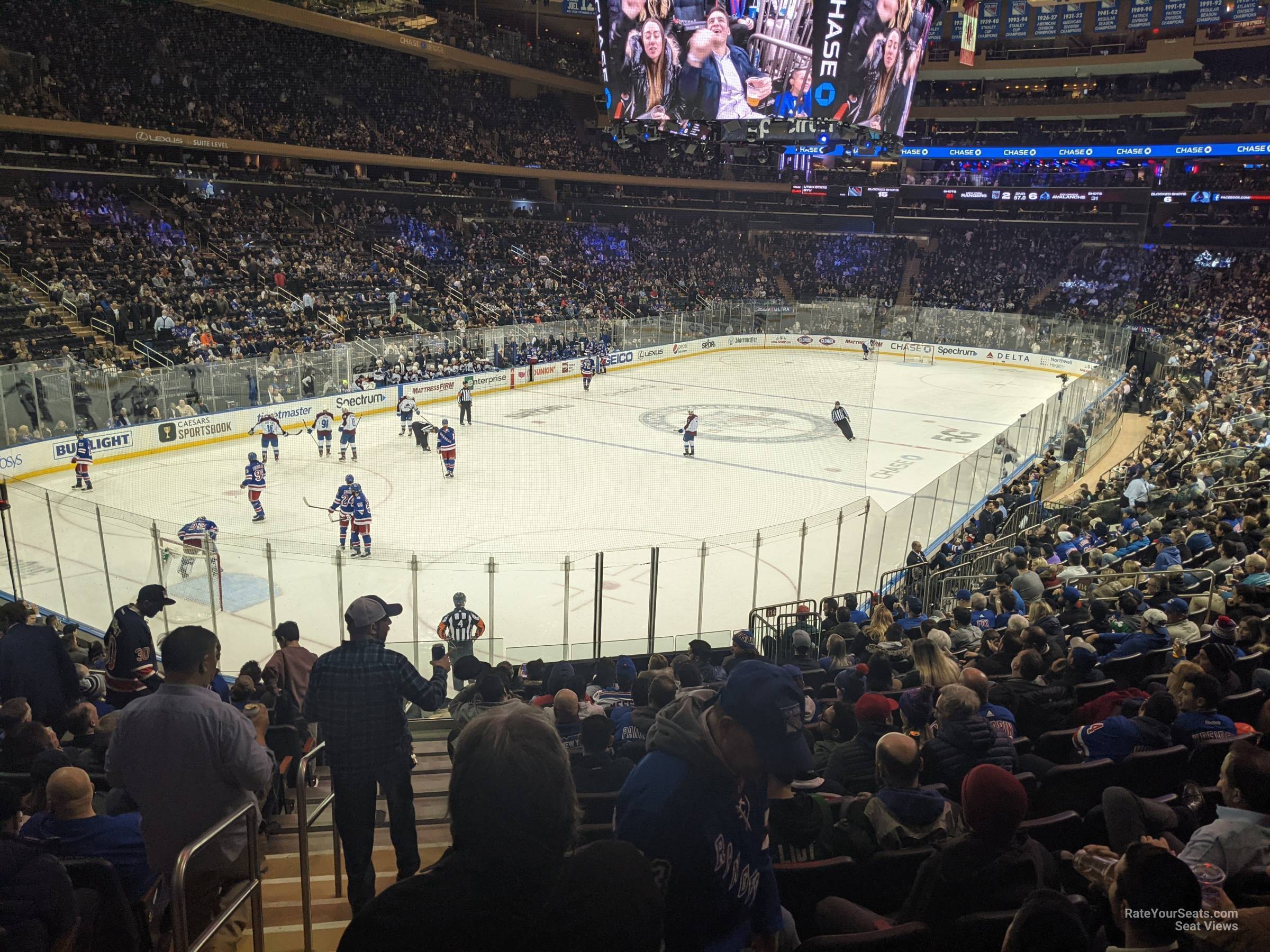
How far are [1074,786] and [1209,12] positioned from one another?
4487 centimetres

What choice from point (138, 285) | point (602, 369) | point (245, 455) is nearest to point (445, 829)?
point (245, 455)

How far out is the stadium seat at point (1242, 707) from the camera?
4.69 meters

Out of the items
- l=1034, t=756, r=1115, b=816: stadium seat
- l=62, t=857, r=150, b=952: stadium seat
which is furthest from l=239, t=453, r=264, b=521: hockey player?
l=1034, t=756, r=1115, b=816: stadium seat

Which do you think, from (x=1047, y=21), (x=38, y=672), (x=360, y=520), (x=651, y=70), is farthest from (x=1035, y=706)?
(x=1047, y=21)

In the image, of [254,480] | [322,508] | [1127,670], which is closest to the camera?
[1127,670]

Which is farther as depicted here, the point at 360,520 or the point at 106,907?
Answer: the point at 360,520

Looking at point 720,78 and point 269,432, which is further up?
point 720,78

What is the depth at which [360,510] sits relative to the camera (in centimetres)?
1362

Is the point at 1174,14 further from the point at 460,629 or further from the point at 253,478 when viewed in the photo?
the point at 460,629

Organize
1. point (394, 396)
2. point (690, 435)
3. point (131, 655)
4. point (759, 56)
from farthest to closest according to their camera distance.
Answer: point (394, 396)
point (759, 56)
point (690, 435)
point (131, 655)

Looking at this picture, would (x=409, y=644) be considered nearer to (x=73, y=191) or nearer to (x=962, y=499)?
(x=962, y=499)

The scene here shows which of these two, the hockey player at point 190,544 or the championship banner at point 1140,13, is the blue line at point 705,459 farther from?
the championship banner at point 1140,13

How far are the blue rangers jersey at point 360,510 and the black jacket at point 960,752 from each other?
35.6 feet

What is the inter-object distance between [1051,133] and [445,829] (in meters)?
51.9
